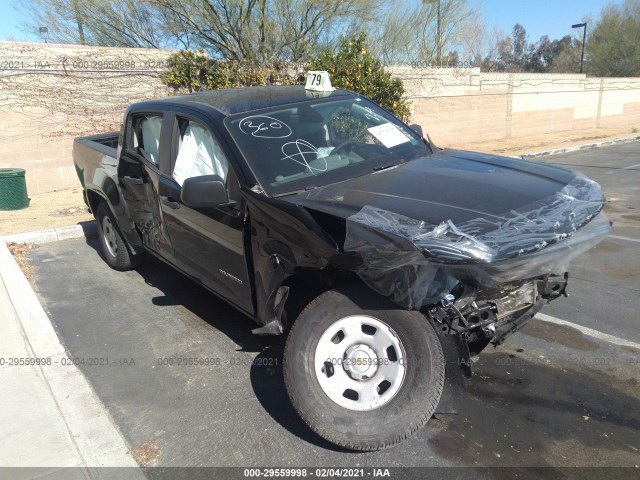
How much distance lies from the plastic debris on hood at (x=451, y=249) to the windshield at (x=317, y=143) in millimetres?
843

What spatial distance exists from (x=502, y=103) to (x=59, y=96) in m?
15.1

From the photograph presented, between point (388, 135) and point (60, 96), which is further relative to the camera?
point (60, 96)

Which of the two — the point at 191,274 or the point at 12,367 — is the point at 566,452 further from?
the point at 12,367

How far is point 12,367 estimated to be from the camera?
155 inches

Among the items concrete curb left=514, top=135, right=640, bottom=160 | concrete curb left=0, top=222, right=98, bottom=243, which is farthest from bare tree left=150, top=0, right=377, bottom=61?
concrete curb left=0, top=222, right=98, bottom=243

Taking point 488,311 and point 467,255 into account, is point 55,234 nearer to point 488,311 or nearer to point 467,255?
point 488,311

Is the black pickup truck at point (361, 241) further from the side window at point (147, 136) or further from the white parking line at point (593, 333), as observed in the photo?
the white parking line at point (593, 333)

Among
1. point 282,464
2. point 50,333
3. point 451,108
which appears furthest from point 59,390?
point 451,108

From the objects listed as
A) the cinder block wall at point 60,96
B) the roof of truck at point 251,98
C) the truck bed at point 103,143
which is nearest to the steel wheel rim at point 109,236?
the truck bed at point 103,143

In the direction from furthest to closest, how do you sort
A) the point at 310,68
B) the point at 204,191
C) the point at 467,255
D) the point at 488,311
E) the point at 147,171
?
1. the point at 310,68
2. the point at 147,171
3. the point at 204,191
4. the point at 488,311
5. the point at 467,255

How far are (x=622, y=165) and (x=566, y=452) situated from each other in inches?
470

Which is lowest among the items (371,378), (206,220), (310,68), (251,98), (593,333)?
(593,333)

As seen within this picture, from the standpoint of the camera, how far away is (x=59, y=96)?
1065 cm

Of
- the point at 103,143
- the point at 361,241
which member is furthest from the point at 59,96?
the point at 361,241
